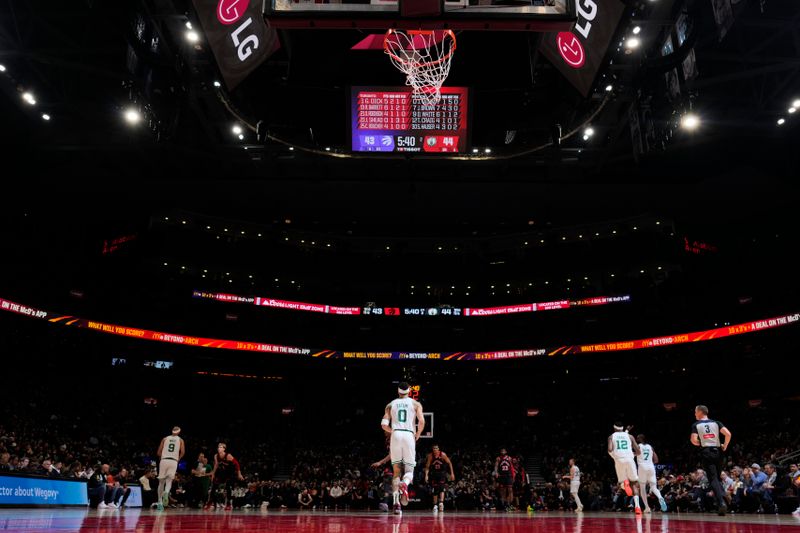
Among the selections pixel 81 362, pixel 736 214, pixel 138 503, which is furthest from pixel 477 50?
pixel 81 362

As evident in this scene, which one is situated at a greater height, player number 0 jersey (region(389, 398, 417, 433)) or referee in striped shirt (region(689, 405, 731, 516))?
player number 0 jersey (region(389, 398, 417, 433))

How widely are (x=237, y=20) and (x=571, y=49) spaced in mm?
7004

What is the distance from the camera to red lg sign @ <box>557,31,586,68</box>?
12.6 meters

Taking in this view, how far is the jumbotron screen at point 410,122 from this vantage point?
45.7ft

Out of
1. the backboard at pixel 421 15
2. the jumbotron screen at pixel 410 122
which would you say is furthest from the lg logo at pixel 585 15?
the backboard at pixel 421 15

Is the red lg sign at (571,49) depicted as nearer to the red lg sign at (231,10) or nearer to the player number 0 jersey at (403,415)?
the red lg sign at (231,10)

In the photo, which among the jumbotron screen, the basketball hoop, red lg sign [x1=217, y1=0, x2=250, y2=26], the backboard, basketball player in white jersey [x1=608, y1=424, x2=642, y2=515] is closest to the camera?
the backboard

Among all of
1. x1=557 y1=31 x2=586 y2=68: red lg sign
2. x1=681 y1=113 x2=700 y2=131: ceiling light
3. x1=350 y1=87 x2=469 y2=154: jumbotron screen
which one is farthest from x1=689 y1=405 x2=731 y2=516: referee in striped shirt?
x1=681 y1=113 x2=700 y2=131: ceiling light

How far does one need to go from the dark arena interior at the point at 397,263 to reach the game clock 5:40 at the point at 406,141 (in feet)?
0.24

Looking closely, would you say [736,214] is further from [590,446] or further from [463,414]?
[463,414]

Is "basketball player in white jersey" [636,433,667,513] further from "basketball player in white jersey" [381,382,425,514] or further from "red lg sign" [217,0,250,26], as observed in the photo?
"red lg sign" [217,0,250,26]

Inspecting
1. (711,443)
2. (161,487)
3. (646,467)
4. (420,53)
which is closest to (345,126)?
(420,53)

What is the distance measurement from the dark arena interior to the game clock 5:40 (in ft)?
0.24

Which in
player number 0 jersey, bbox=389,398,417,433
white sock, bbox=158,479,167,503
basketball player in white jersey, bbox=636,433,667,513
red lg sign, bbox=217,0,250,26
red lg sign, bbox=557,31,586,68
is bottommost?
white sock, bbox=158,479,167,503
